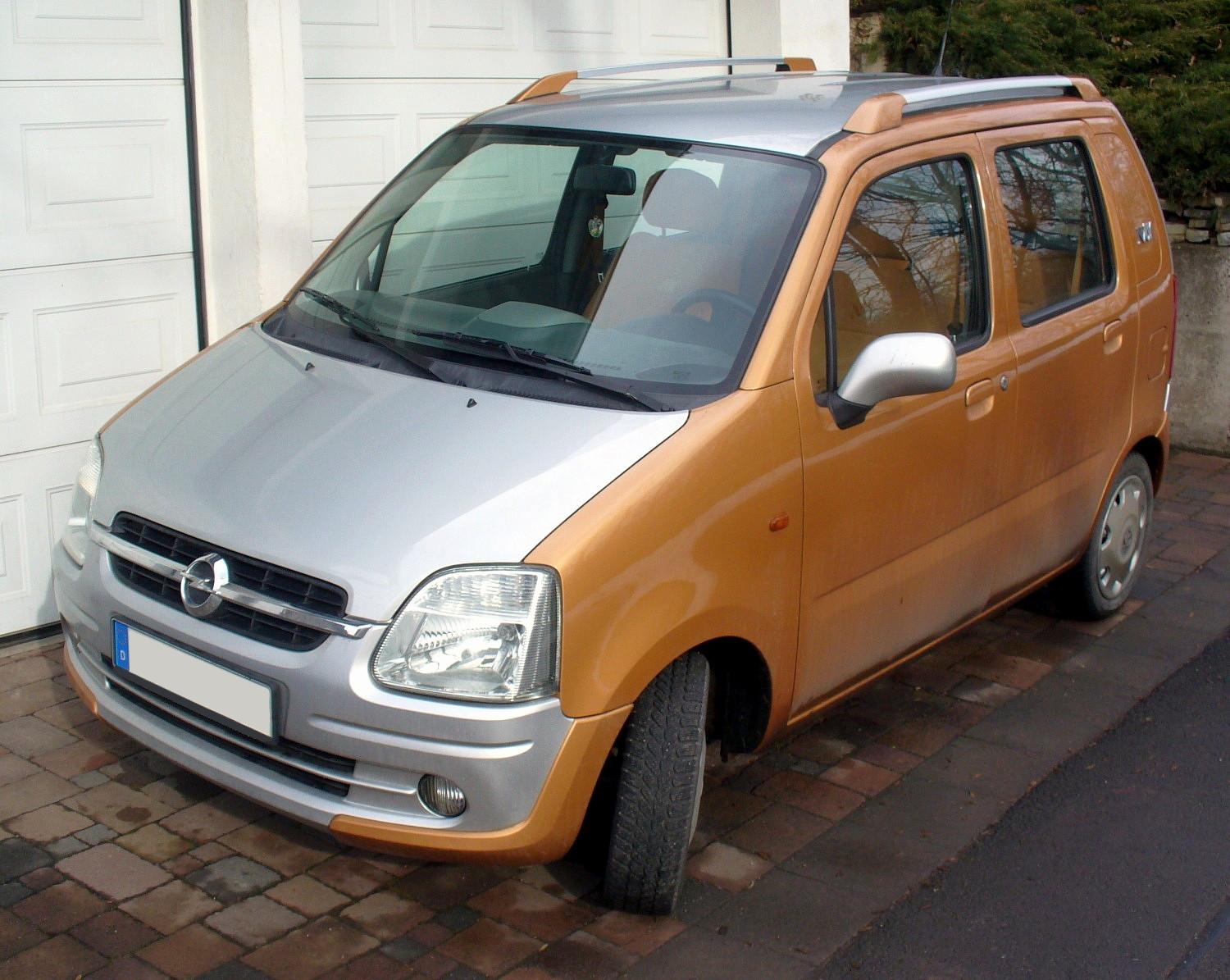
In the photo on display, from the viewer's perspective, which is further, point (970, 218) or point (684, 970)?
point (970, 218)

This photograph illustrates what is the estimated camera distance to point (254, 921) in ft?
11.7

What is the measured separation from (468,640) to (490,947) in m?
0.89

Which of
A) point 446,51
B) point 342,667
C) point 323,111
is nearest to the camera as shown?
point 342,667

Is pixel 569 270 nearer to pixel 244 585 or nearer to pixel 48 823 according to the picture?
pixel 244 585

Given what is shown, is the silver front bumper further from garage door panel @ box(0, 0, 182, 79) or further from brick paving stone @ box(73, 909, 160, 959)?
garage door panel @ box(0, 0, 182, 79)

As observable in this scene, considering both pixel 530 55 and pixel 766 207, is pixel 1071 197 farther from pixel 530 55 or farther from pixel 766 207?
pixel 530 55

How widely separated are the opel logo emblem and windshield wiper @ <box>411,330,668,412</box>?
2.96ft

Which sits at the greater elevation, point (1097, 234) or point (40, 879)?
A: point (1097, 234)

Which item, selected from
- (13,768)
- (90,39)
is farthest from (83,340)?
(13,768)

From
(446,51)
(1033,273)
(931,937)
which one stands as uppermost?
(446,51)

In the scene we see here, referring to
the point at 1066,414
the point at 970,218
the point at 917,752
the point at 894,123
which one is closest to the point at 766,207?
the point at 894,123

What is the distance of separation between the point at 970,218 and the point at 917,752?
5.49ft

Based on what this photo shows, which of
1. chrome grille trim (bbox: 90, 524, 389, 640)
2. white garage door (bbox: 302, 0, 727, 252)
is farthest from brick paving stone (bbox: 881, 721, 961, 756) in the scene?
white garage door (bbox: 302, 0, 727, 252)

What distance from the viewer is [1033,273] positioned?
4.65m
